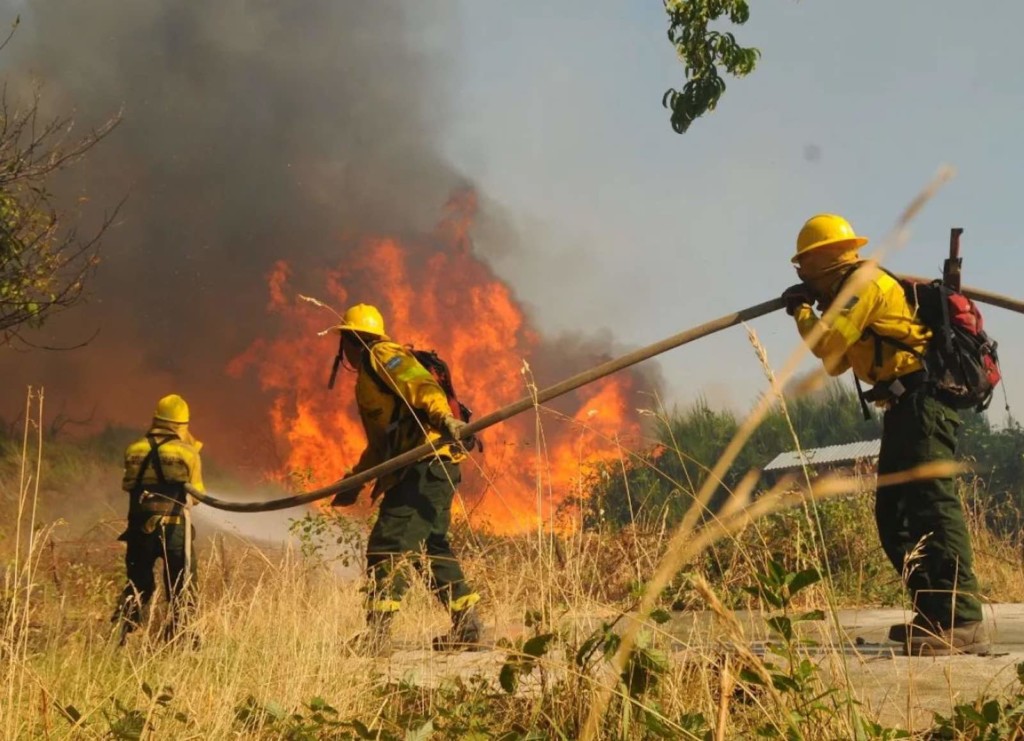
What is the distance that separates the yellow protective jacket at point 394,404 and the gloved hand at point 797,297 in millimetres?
1777

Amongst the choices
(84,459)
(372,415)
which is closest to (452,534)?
(372,415)

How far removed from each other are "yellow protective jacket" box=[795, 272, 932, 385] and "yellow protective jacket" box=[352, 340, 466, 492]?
195 centimetres

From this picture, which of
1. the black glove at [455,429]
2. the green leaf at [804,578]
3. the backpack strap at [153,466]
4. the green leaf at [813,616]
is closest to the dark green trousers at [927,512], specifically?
the black glove at [455,429]

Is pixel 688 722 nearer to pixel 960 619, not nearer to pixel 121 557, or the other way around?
pixel 960 619

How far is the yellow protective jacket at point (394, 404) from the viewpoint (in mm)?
5527

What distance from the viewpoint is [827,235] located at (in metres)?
4.67

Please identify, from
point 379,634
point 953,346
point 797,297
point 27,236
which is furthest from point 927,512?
point 27,236

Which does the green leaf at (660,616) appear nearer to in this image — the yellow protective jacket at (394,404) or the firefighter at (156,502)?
the yellow protective jacket at (394,404)

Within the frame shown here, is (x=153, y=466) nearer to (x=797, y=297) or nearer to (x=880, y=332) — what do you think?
(x=797, y=297)

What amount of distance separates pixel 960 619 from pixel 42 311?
290 inches

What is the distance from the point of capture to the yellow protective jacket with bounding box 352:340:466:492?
5527 mm

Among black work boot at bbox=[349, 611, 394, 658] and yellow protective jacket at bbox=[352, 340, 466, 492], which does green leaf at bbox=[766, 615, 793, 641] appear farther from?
yellow protective jacket at bbox=[352, 340, 466, 492]

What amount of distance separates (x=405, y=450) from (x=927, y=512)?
2667 mm

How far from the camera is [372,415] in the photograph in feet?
19.2
